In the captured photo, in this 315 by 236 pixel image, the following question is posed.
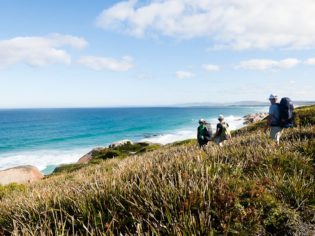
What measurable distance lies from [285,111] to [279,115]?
26 cm

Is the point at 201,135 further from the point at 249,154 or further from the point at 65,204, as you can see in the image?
the point at 65,204

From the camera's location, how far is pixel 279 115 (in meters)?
11.0

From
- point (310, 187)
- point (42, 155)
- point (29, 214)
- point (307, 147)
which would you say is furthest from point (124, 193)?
point (42, 155)

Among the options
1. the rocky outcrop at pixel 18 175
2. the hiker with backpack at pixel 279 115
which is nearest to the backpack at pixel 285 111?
the hiker with backpack at pixel 279 115

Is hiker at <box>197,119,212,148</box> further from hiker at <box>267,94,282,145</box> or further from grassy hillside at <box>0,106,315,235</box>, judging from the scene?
grassy hillside at <box>0,106,315,235</box>

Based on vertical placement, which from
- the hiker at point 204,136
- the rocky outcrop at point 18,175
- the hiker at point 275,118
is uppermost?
the hiker at point 275,118

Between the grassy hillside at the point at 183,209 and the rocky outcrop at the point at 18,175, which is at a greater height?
the grassy hillside at the point at 183,209

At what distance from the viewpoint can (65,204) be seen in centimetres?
490

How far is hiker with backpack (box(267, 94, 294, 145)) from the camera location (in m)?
10.8

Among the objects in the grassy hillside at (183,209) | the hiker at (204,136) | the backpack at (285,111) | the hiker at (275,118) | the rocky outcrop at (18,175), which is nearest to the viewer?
the grassy hillside at (183,209)

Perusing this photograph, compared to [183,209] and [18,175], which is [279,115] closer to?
[183,209]

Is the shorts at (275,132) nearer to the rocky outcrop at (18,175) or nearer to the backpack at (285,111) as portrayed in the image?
the backpack at (285,111)

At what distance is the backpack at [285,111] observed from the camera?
10.7 metres

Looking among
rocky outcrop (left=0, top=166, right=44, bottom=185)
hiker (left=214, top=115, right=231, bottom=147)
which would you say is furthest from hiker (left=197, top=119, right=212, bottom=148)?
rocky outcrop (left=0, top=166, right=44, bottom=185)
